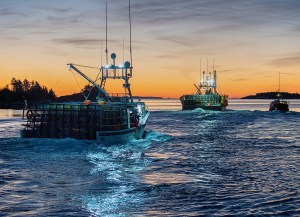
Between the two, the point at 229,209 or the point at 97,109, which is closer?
the point at 229,209

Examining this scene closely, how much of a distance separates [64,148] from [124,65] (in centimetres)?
1804

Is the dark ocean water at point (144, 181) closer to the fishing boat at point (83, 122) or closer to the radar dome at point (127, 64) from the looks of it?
the fishing boat at point (83, 122)

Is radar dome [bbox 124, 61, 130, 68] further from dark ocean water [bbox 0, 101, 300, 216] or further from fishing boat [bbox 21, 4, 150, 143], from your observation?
dark ocean water [bbox 0, 101, 300, 216]

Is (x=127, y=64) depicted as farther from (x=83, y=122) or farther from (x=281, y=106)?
(x=281, y=106)

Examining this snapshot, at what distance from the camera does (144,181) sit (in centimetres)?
2234

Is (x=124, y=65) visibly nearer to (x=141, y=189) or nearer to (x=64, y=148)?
(x=64, y=148)

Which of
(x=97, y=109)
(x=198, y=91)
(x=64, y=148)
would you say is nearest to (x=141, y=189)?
(x=64, y=148)

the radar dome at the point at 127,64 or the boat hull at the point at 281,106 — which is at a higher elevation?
the radar dome at the point at 127,64

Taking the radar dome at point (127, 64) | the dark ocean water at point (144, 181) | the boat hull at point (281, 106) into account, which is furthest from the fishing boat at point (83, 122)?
the boat hull at point (281, 106)

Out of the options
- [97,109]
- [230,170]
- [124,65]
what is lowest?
[230,170]

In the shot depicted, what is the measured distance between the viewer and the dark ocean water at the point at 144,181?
1658cm

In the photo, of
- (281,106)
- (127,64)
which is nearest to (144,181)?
(127,64)

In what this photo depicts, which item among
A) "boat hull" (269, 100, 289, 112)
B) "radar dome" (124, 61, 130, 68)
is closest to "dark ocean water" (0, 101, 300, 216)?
"radar dome" (124, 61, 130, 68)

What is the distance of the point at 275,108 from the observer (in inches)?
6161
